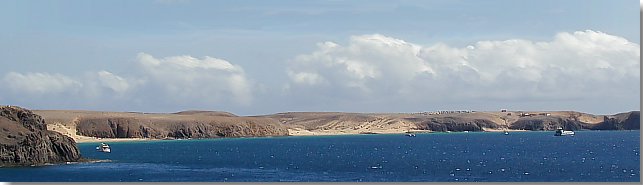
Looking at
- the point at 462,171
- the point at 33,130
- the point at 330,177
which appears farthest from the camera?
the point at 33,130

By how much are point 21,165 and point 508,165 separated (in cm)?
4766

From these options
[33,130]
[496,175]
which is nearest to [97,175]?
[33,130]

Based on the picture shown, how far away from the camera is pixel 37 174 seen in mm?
75625

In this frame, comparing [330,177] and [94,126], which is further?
[94,126]

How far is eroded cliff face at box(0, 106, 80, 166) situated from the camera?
285 feet

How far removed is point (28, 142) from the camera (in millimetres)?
88562

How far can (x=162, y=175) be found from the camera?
257 feet

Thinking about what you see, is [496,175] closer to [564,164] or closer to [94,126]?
[564,164]

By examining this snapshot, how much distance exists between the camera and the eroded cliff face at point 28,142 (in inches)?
3418

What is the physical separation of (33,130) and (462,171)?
4469 centimetres

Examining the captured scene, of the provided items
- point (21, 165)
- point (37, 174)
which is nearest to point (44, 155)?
point (21, 165)

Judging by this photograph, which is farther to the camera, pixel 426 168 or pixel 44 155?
pixel 44 155

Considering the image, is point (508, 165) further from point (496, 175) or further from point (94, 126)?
point (94, 126)

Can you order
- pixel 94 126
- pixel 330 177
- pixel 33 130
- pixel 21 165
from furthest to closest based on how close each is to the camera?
pixel 94 126 < pixel 33 130 < pixel 21 165 < pixel 330 177
